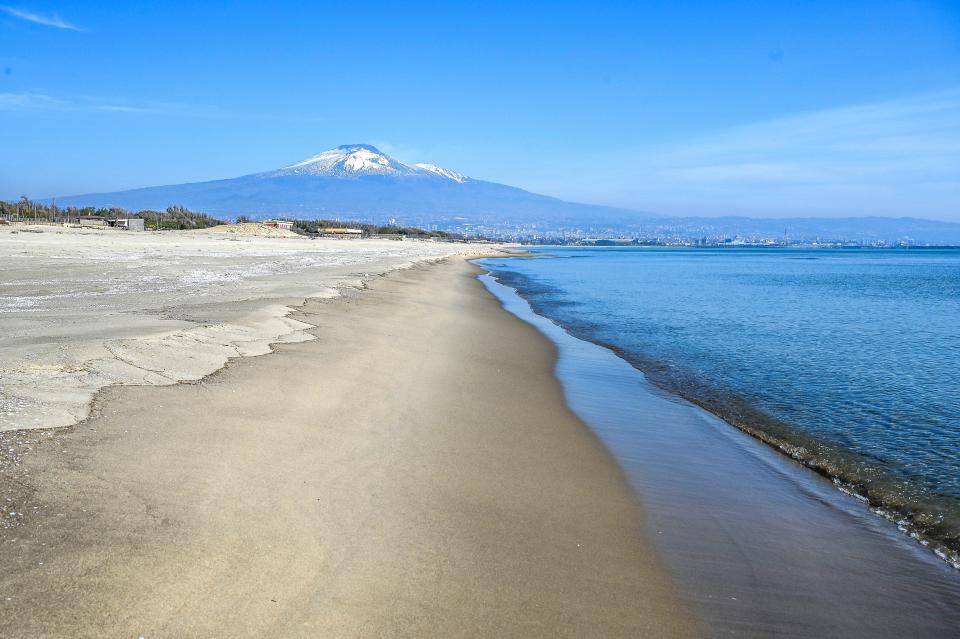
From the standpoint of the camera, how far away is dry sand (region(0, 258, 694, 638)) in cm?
353

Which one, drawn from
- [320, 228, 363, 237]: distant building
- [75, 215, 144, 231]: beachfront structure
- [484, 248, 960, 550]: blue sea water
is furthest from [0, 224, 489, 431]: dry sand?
[320, 228, 363, 237]: distant building

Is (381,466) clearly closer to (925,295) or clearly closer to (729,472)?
(729,472)

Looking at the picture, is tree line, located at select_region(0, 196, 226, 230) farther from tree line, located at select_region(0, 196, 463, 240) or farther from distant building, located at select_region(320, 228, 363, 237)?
distant building, located at select_region(320, 228, 363, 237)

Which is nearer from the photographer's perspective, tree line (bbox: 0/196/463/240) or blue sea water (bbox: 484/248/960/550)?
blue sea water (bbox: 484/248/960/550)

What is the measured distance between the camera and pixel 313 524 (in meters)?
4.68

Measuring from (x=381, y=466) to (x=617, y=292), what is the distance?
3030cm

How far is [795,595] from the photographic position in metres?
4.53

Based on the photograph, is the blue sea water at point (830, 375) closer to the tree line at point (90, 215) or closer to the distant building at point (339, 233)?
the tree line at point (90, 215)

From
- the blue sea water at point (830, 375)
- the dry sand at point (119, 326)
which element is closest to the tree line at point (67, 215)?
the dry sand at point (119, 326)

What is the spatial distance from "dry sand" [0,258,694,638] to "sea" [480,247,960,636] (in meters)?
0.59

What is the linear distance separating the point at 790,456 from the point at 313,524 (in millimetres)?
6099

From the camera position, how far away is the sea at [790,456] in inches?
186

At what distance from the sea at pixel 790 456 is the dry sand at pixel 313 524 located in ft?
1.93

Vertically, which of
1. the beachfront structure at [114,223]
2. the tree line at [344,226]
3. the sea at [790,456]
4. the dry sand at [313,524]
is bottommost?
the sea at [790,456]
